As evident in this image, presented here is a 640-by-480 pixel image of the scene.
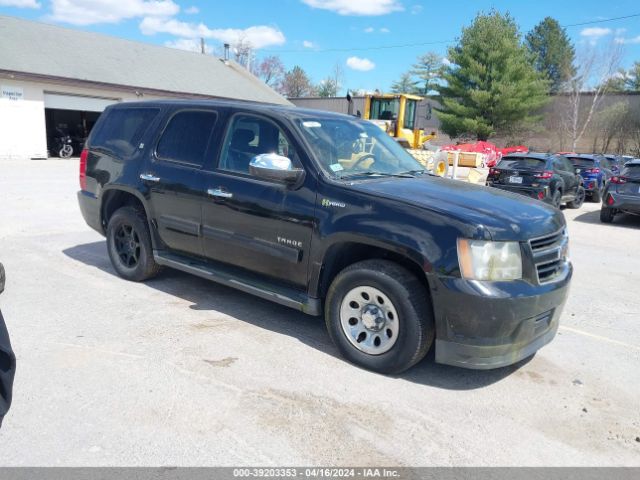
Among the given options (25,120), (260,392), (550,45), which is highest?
(550,45)

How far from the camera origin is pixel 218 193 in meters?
4.73

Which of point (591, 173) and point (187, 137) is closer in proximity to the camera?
point (187, 137)

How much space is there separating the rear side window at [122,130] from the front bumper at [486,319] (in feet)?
12.2

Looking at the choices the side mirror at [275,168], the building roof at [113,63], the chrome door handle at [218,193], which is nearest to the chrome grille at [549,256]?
the side mirror at [275,168]

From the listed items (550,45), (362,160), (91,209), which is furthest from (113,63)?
(550,45)

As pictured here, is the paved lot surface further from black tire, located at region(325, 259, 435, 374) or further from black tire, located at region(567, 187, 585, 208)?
black tire, located at region(567, 187, 585, 208)

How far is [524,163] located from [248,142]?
10.1m

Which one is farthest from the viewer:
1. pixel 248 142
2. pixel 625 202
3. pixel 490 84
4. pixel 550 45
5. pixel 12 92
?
pixel 550 45

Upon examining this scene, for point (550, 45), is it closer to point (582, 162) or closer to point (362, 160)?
point (582, 162)

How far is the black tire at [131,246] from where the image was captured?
557 centimetres

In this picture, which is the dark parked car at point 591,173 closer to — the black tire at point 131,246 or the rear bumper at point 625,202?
the rear bumper at point 625,202

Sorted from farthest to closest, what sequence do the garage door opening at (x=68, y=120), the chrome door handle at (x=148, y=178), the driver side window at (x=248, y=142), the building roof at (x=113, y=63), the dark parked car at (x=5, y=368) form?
1. the garage door opening at (x=68, y=120)
2. the building roof at (x=113, y=63)
3. the chrome door handle at (x=148, y=178)
4. the driver side window at (x=248, y=142)
5. the dark parked car at (x=5, y=368)

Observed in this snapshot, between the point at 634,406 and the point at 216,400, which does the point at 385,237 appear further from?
the point at 634,406

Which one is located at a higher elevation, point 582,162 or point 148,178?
point 582,162
